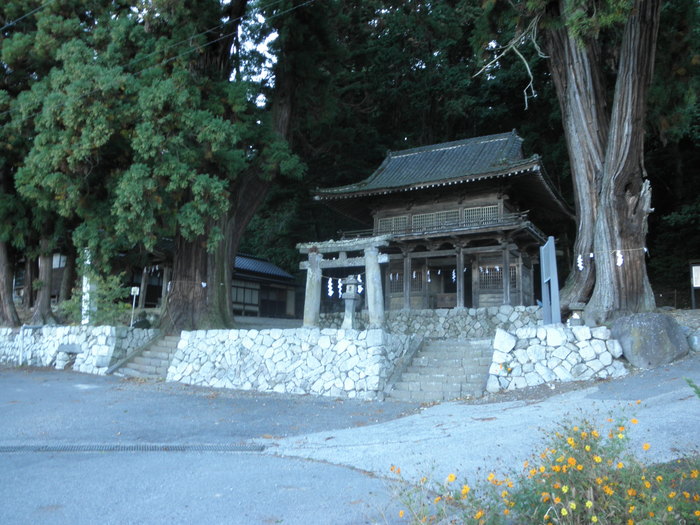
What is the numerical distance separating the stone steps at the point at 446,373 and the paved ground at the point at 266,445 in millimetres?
829

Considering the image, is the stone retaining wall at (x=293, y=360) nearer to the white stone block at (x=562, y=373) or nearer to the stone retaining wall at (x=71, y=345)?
the stone retaining wall at (x=71, y=345)

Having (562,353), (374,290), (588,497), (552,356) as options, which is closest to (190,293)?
(374,290)

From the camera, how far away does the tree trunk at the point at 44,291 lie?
18906 millimetres

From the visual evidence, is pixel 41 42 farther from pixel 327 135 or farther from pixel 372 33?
pixel 372 33

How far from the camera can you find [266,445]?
Answer: 7.21m

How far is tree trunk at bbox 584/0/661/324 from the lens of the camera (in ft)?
39.0

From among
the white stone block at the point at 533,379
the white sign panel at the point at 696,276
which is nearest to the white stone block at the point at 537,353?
the white stone block at the point at 533,379

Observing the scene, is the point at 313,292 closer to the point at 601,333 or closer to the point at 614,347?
the point at 601,333

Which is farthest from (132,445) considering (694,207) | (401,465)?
(694,207)

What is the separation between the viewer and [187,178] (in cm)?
1385

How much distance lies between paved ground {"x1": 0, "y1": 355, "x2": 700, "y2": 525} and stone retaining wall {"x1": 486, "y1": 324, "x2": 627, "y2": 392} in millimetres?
702

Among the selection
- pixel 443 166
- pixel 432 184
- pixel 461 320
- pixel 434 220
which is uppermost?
pixel 443 166

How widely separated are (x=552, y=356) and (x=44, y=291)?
16.8m

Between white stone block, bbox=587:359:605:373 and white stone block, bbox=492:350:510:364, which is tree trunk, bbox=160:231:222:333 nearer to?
white stone block, bbox=492:350:510:364
